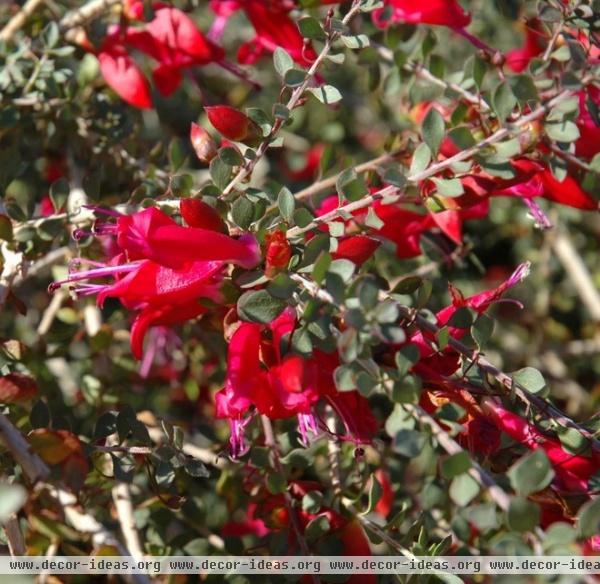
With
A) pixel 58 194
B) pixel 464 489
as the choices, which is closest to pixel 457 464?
pixel 464 489

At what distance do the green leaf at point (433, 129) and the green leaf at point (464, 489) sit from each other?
1.16 ft

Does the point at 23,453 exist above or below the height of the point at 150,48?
below

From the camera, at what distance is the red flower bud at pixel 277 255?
82 cm

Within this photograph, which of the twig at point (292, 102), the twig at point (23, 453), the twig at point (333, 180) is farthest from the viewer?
the twig at point (333, 180)

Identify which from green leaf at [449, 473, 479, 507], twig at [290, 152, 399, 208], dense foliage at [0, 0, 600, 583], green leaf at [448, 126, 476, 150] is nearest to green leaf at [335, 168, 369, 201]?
dense foliage at [0, 0, 600, 583]

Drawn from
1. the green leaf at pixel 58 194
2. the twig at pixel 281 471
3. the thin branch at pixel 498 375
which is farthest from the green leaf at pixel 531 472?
the green leaf at pixel 58 194

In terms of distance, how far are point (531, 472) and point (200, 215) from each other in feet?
1.37

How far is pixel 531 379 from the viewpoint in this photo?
0.86m

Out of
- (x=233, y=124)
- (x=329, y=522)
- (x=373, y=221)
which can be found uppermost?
(x=233, y=124)

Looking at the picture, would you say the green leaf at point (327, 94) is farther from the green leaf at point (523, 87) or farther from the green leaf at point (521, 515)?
the green leaf at point (521, 515)

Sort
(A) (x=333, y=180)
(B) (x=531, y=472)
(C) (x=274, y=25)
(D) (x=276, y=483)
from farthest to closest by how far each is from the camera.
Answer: (C) (x=274, y=25)
(A) (x=333, y=180)
(D) (x=276, y=483)
(B) (x=531, y=472)

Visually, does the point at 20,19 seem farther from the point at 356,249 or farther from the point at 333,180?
the point at 356,249

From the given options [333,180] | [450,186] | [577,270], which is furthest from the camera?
[577,270]

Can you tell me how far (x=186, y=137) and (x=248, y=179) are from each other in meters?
1.29
